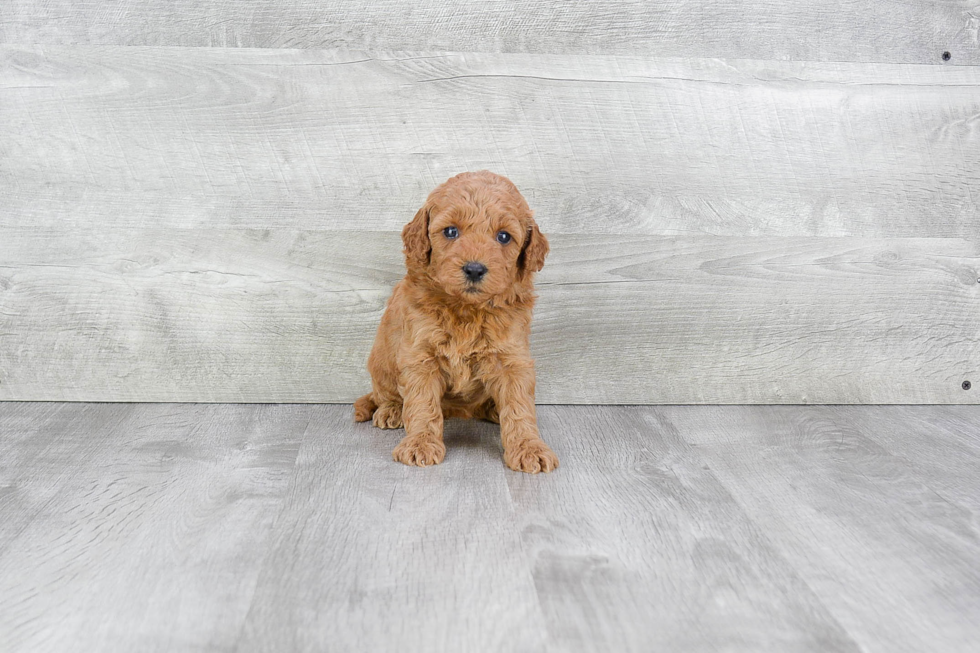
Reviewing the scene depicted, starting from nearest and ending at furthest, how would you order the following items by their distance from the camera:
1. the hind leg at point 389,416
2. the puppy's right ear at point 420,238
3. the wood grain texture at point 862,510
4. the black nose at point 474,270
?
the wood grain texture at point 862,510, the black nose at point 474,270, the puppy's right ear at point 420,238, the hind leg at point 389,416

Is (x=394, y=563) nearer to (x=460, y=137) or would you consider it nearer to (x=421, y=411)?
(x=421, y=411)

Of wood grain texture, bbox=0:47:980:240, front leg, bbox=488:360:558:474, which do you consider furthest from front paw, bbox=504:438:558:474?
wood grain texture, bbox=0:47:980:240

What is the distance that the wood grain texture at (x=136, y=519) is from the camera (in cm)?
143

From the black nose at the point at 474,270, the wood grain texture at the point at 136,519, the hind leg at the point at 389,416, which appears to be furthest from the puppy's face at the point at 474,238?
the wood grain texture at the point at 136,519

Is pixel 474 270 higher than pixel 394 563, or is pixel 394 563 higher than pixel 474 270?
pixel 474 270

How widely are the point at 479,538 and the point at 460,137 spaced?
4.65 ft

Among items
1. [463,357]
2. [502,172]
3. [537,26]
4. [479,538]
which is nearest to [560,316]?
[502,172]

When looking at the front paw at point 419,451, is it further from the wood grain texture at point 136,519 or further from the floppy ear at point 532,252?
the floppy ear at point 532,252

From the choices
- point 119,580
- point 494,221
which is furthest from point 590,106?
point 119,580

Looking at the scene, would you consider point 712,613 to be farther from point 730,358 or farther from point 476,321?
point 730,358

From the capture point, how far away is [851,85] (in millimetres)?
2744

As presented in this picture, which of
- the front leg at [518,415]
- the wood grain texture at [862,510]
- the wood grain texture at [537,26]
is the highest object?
the wood grain texture at [537,26]

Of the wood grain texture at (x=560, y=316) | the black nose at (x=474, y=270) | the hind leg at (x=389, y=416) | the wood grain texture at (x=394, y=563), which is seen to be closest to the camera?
the wood grain texture at (x=394, y=563)

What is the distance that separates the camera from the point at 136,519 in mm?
1834
